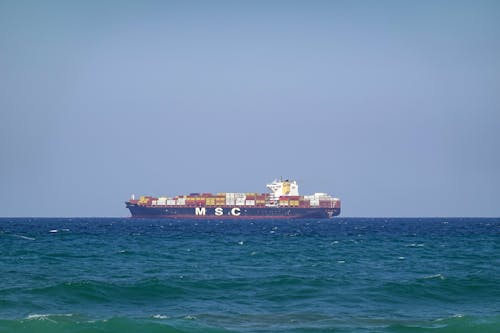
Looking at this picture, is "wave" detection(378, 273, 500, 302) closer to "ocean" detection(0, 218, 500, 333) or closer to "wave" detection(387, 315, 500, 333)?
"ocean" detection(0, 218, 500, 333)

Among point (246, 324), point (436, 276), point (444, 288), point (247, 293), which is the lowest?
point (246, 324)

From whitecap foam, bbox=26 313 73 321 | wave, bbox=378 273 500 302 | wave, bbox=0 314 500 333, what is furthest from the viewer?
wave, bbox=378 273 500 302

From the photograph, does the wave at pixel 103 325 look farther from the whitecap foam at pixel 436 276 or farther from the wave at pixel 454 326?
the whitecap foam at pixel 436 276

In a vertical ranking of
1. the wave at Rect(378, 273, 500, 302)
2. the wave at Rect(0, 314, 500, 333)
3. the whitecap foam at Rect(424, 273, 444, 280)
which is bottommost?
the wave at Rect(0, 314, 500, 333)

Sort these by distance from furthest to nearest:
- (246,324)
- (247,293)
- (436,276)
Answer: (436,276) < (247,293) < (246,324)

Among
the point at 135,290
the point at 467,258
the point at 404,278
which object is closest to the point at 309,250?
the point at 467,258

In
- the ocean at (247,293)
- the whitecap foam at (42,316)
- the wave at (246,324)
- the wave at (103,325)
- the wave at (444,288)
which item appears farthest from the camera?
the wave at (444,288)

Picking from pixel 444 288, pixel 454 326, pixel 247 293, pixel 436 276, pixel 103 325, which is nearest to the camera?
pixel 103 325

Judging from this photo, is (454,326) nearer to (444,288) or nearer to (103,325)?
(444,288)

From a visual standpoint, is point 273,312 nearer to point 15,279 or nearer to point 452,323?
point 452,323

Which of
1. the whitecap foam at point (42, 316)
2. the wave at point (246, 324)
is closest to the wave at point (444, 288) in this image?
the wave at point (246, 324)

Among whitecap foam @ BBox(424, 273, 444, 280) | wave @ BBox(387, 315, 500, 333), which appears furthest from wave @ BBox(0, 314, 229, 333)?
whitecap foam @ BBox(424, 273, 444, 280)

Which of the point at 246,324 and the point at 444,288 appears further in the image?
the point at 444,288

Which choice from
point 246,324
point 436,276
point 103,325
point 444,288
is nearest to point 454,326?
point 246,324
